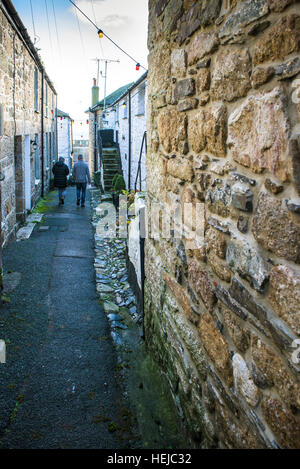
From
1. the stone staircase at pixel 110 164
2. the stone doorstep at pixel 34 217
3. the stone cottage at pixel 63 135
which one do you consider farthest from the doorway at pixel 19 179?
the stone cottage at pixel 63 135

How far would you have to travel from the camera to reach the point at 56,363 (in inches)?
139

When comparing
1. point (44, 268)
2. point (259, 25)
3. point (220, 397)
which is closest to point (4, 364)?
point (220, 397)

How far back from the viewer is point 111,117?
1992cm

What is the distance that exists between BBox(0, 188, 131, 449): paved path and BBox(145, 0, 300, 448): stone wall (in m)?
0.71

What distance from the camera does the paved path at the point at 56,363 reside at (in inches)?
106

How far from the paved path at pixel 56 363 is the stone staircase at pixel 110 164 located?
9.36 meters

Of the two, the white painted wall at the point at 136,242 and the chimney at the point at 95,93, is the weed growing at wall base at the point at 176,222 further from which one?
the chimney at the point at 95,93

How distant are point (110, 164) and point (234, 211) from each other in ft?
49.1

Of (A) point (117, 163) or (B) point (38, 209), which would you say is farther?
(A) point (117, 163)

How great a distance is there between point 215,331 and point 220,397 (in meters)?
0.32

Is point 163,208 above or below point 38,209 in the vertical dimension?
above

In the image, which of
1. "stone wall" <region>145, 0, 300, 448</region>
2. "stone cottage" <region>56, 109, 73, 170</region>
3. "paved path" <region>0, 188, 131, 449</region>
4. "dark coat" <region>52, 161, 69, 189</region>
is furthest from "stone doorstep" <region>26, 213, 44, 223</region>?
"stone cottage" <region>56, 109, 73, 170</region>
